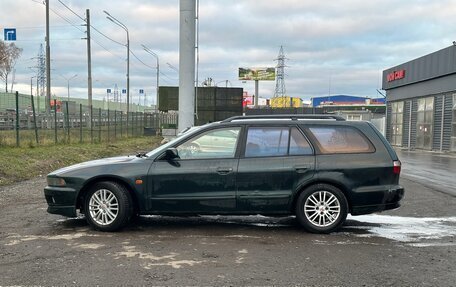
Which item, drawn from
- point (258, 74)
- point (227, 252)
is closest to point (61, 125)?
point (227, 252)

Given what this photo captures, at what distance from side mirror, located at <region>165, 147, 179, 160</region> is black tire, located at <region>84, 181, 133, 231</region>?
2.48ft

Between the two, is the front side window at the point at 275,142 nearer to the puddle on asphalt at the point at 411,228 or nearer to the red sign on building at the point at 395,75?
the puddle on asphalt at the point at 411,228

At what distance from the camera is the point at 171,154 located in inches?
247

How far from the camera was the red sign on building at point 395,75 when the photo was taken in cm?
3345

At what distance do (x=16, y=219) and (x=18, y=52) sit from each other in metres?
70.2

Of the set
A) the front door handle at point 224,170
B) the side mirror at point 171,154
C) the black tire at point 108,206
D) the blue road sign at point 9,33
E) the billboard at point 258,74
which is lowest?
the black tire at point 108,206

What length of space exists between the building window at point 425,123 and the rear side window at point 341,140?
24.3 m

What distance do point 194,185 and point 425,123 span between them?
27.0 metres

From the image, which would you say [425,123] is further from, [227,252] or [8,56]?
[8,56]

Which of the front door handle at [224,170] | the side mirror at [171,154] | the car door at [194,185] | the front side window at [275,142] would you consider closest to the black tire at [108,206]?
the car door at [194,185]

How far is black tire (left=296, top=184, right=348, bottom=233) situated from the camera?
625 cm

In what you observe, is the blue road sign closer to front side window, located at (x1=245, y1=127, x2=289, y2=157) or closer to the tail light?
front side window, located at (x1=245, y1=127, x2=289, y2=157)

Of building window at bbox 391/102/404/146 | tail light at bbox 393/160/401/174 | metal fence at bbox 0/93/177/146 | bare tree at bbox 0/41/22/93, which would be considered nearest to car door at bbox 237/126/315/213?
tail light at bbox 393/160/401/174

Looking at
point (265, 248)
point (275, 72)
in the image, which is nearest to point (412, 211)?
point (265, 248)
